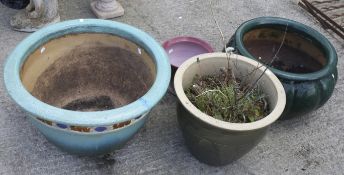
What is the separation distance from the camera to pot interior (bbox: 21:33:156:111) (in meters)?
2.04

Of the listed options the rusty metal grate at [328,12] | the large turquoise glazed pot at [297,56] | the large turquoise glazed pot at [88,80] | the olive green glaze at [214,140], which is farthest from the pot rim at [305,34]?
the rusty metal grate at [328,12]

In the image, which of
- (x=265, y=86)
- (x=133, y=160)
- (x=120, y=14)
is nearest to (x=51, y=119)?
(x=133, y=160)

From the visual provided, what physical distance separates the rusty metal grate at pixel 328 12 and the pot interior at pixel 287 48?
71 centimetres

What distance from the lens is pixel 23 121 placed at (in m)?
2.23

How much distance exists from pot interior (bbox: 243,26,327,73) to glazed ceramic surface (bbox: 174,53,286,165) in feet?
1.27

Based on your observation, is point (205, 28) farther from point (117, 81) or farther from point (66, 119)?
point (66, 119)

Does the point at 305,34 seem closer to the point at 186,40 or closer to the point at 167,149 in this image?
the point at 186,40

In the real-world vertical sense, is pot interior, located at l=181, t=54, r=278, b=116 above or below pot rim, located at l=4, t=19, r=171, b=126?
below

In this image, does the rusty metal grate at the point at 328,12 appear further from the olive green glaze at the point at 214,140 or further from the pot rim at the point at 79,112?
the pot rim at the point at 79,112

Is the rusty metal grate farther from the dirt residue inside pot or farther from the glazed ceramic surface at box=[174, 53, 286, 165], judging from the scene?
the dirt residue inside pot

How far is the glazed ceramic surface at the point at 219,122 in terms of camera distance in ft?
5.88

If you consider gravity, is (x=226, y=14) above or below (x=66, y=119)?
below

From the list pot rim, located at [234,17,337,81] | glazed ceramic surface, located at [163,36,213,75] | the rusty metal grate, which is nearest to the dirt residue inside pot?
glazed ceramic surface, located at [163,36,213,75]

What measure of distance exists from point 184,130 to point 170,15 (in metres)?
1.30
